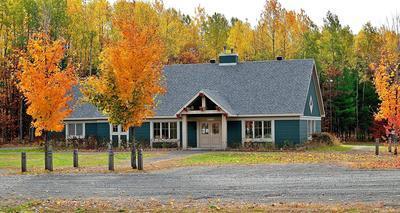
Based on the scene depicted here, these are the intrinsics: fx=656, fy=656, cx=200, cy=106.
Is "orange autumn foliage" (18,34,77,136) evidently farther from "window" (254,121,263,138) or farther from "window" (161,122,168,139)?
"window" (254,121,263,138)

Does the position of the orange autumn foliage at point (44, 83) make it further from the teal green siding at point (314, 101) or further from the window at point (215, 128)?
the teal green siding at point (314, 101)

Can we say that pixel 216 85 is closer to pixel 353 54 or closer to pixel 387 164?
pixel 387 164

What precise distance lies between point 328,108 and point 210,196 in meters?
50.3

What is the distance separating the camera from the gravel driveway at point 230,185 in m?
17.3

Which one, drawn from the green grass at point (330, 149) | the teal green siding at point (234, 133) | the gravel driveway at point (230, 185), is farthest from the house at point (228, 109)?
the gravel driveway at point (230, 185)

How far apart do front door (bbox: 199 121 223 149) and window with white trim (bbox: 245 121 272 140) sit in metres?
2.14

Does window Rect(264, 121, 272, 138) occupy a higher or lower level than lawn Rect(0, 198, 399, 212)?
higher

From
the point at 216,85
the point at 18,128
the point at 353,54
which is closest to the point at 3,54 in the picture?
the point at 18,128

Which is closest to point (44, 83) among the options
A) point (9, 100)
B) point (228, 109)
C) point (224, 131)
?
point (224, 131)

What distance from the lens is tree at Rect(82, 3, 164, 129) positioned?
28.2m

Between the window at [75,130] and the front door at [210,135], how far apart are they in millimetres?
9643

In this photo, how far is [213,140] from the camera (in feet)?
152

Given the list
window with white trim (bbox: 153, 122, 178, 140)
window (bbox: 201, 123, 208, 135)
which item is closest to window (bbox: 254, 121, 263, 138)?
window (bbox: 201, 123, 208, 135)

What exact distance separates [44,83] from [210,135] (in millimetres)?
19610
